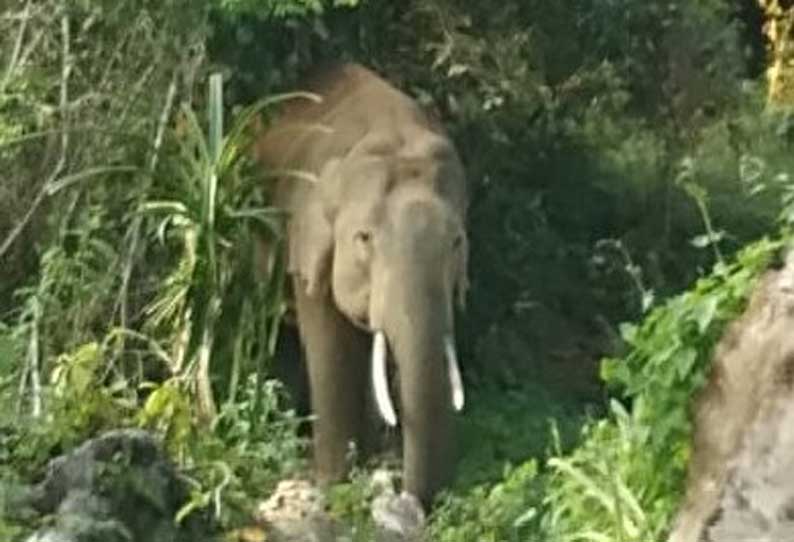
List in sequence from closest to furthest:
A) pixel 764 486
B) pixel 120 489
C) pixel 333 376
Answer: pixel 764 486, pixel 120 489, pixel 333 376

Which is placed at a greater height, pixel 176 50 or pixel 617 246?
pixel 176 50

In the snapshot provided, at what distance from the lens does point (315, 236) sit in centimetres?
1042

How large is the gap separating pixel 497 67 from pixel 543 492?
286 cm

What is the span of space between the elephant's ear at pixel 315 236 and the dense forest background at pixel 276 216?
0.14 meters

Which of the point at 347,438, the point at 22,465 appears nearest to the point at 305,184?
the point at 347,438

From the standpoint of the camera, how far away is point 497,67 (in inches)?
459

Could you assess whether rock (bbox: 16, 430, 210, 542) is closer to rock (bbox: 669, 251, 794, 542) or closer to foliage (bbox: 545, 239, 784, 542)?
foliage (bbox: 545, 239, 784, 542)

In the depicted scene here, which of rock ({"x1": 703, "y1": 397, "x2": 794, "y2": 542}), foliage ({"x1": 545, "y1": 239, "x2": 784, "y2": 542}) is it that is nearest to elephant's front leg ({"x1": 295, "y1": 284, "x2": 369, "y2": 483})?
foliage ({"x1": 545, "y1": 239, "x2": 784, "y2": 542})

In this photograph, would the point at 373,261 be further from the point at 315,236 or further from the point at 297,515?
the point at 297,515

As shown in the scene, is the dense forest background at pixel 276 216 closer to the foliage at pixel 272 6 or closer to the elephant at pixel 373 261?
the foliage at pixel 272 6

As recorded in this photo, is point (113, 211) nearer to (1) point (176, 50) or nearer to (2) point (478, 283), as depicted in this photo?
(1) point (176, 50)

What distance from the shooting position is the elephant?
9.73m

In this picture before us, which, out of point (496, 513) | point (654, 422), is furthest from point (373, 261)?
point (654, 422)

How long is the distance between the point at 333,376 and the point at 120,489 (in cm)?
173
